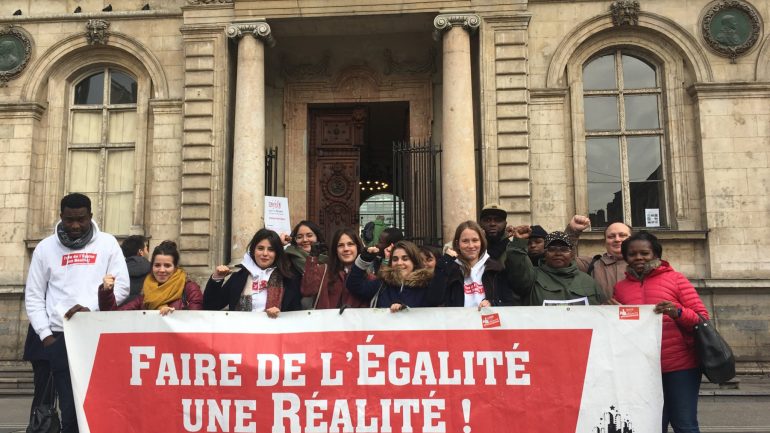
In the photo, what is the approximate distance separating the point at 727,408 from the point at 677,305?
518 cm

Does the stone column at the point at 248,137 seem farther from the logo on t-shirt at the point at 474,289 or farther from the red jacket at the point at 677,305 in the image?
the red jacket at the point at 677,305

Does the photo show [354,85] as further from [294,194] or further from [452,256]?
[452,256]

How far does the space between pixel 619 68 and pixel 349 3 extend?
5.51 metres

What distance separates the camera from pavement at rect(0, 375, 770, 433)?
23.2 feet

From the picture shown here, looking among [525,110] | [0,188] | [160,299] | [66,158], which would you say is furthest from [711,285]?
[0,188]

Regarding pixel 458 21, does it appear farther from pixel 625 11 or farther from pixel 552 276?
pixel 552 276

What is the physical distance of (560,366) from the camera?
175 inches

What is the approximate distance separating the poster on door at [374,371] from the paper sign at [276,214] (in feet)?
19.6

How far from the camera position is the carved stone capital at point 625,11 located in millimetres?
11367

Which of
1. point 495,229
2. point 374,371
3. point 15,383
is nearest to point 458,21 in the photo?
point 495,229

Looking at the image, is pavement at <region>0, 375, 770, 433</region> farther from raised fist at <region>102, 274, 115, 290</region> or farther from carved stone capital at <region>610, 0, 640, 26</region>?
carved stone capital at <region>610, 0, 640, 26</region>

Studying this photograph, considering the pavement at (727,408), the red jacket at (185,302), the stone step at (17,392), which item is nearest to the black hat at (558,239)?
the red jacket at (185,302)

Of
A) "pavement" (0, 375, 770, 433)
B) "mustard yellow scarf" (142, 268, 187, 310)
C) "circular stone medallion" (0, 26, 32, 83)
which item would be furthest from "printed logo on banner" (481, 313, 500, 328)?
"circular stone medallion" (0, 26, 32, 83)

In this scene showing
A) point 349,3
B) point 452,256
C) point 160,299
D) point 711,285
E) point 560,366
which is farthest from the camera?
point 349,3
